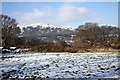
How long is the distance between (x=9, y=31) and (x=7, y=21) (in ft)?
11.4

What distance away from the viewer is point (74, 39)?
2662 inches

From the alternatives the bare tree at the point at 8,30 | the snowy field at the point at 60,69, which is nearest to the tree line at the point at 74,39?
the bare tree at the point at 8,30

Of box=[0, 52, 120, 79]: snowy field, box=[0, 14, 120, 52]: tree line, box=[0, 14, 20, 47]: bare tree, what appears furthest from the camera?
box=[0, 14, 20, 47]: bare tree

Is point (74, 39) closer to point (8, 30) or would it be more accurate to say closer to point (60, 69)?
point (8, 30)

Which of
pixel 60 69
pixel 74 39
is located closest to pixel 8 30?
pixel 74 39

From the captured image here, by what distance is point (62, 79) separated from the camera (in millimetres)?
11641

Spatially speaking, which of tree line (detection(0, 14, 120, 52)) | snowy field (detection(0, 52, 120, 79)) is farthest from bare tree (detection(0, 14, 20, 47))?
snowy field (detection(0, 52, 120, 79))

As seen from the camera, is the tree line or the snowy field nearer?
the snowy field

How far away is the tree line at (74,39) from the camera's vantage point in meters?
49.3

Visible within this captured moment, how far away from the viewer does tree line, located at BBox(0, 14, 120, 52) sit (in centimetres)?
4934

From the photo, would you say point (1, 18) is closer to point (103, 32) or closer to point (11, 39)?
point (11, 39)

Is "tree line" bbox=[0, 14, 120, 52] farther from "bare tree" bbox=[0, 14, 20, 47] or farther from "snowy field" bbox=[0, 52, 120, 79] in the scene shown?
"snowy field" bbox=[0, 52, 120, 79]

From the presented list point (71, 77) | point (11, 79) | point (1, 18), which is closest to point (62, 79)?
point (71, 77)

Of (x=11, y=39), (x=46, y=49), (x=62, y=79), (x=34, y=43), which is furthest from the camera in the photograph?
(x=34, y=43)
